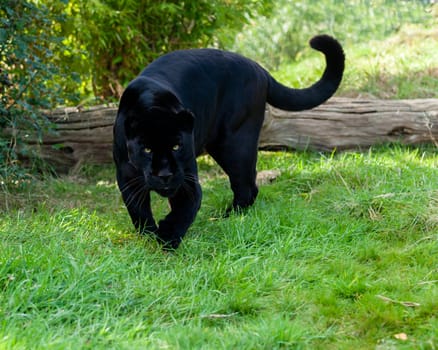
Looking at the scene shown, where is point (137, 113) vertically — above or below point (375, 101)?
above

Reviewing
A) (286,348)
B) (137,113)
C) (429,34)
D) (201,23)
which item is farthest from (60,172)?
(429,34)

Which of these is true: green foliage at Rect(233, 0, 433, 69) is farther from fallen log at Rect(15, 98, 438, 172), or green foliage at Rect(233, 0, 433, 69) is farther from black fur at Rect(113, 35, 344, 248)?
black fur at Rect(113, 35, 344, 248)

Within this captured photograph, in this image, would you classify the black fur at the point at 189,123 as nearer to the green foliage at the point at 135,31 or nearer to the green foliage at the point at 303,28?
the green foliage at the point at 135,31

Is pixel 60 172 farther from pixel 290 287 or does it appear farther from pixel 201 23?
pixel 290 287

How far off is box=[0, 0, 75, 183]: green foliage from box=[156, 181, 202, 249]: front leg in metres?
1.62

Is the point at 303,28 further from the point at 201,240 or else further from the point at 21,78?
the point at 201,240

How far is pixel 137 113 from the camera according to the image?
3.75 metres

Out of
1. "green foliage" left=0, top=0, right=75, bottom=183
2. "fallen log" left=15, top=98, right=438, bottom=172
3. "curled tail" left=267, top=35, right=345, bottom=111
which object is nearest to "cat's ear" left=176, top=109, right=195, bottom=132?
"curled tail" left=267, top=35, right=345, bottom=111

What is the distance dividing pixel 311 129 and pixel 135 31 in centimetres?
194

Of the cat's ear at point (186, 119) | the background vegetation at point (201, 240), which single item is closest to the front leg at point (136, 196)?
the background vegetation at point (201, 240)

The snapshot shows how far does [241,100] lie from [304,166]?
1.31m

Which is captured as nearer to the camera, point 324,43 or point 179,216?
point 179,216

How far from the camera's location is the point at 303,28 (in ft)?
36.2

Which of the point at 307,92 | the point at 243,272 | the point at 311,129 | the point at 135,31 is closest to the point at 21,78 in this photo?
the point at 135,31
